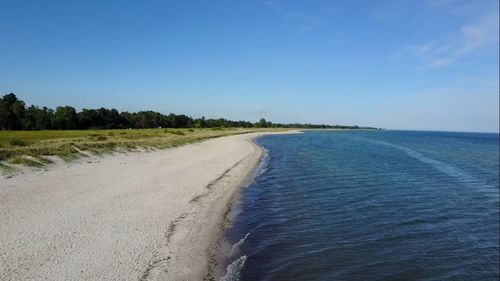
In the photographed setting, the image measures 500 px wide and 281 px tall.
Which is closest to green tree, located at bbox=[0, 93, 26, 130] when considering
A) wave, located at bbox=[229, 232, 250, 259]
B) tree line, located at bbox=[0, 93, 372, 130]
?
tree line, located at bbox=[0, 93, 372, 130]

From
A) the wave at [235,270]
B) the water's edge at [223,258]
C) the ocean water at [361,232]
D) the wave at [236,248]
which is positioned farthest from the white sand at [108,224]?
the ocean water at [361,232]

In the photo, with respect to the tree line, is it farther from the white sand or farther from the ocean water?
the ocean water

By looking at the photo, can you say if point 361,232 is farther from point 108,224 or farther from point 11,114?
point 11,114

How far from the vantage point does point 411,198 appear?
81.1ft

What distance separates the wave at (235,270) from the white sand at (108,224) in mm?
601

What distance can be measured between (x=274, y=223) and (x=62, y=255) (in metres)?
9.19

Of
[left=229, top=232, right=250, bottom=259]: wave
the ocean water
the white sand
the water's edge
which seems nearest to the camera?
the white sand

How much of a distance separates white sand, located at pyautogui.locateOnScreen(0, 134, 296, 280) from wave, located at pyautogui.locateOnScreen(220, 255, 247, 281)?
1.97ft

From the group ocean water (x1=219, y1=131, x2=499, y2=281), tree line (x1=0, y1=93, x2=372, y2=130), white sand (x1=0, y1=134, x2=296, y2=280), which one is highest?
tree line (x1=0, y1=93, x2=372, y2=130)

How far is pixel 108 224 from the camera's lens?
46.3ft

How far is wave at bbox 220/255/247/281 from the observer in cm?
1102

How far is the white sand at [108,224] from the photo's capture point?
1030 cm

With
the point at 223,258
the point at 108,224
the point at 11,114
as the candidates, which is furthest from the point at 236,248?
the point at 11,114

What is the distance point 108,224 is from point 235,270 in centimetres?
547
